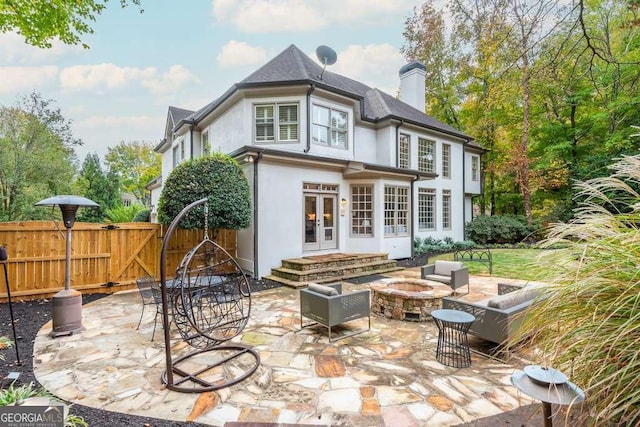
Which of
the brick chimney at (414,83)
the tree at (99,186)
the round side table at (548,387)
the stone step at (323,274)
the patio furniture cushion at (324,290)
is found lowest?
the stone step at (323,274)

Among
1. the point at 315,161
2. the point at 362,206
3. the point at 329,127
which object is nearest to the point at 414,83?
the point at 329,127

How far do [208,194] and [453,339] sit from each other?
6.71m

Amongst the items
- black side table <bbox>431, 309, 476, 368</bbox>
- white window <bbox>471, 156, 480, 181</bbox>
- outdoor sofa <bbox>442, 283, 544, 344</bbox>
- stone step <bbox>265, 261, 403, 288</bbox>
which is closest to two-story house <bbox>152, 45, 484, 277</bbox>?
stone step <bbox>265, 261, 403, 288</bbox>

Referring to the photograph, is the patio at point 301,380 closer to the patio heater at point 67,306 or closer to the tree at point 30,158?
the patio heater at point 67,306

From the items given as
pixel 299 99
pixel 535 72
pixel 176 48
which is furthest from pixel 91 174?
pixel 535 72

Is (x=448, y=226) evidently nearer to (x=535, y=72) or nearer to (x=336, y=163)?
(x=336, y=163)

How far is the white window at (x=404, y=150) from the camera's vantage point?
14144mm

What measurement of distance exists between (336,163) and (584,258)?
8.67 metres

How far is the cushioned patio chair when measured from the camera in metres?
4.65

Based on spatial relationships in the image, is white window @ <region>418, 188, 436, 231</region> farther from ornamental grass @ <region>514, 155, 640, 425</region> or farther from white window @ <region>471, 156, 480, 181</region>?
ornamental grass @ <region>514, 155, 640, 425</region>

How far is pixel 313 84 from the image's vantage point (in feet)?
33.8

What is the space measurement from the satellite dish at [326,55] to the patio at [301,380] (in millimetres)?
10221

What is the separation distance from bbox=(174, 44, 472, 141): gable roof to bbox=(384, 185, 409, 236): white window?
3639mm

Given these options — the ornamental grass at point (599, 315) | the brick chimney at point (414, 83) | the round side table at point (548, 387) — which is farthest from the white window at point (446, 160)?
the round side table at point (548, 387)
